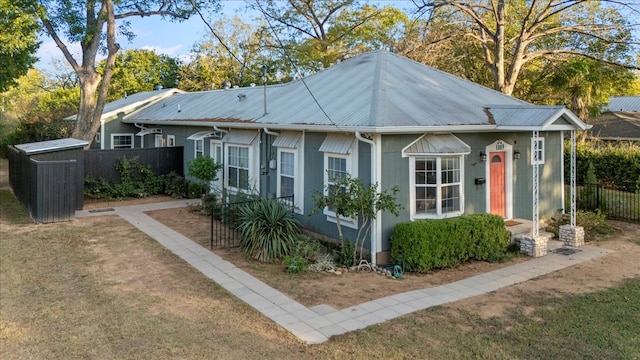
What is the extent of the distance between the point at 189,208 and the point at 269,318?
31.7ft

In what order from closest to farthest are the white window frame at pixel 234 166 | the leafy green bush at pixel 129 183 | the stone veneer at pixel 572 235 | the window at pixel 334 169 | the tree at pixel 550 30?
the window at pixel 334 169
the stone veneer at pixel 572 235
the white window frame at pixel 234 166
the leafy green bush at pixel 129 183
the tree at pixel 550 30

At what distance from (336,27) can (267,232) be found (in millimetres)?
26255

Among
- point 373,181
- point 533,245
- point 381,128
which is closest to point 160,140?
point 373,181

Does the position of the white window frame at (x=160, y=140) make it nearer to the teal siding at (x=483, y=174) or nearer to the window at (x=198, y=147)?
the window at (x=198, y=147)

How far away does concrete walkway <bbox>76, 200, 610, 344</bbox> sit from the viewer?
20.8 feet

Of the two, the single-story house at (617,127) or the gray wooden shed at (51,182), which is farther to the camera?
the single-story house at (617,127)

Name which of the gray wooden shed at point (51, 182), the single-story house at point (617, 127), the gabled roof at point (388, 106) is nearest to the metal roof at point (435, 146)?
the gabled roof at point (388, 106)

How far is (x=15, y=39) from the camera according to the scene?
49.8 ft

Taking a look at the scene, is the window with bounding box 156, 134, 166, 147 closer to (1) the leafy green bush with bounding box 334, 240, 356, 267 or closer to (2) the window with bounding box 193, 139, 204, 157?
(2) the window with bounding box 193, 139, 204, 157

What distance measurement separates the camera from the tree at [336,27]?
31859 millimetres

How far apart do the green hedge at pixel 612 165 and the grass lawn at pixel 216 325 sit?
13.6 m

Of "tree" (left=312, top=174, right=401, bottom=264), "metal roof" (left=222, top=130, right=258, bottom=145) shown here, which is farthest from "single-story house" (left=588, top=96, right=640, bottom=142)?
"tree" (left=312, top=174, right=401, bottom=264)

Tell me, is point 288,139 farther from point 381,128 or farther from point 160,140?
point 160,140

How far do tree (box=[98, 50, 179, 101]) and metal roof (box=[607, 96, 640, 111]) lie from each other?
37946mm
